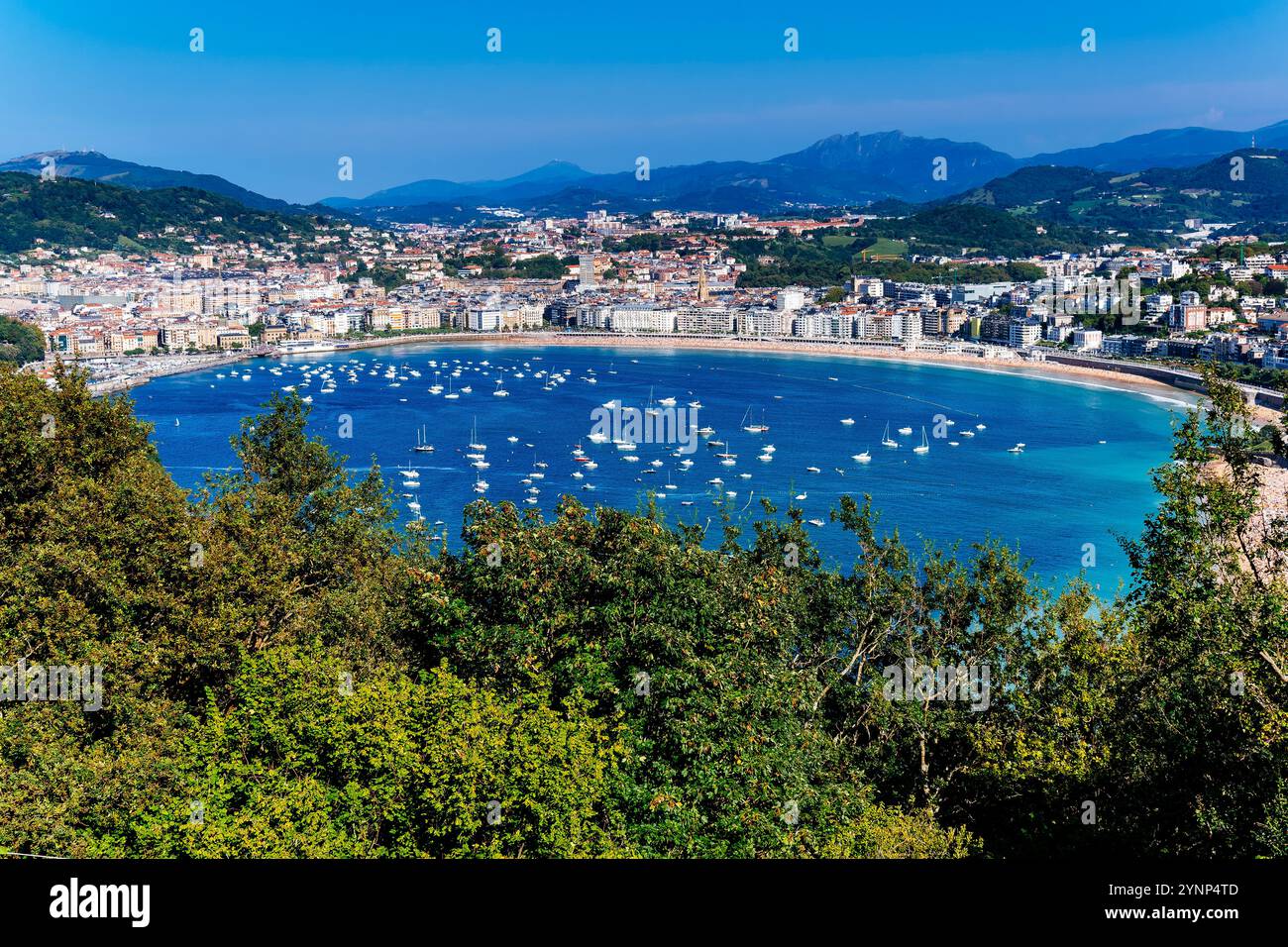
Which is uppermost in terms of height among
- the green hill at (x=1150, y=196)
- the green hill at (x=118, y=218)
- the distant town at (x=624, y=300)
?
the green hill at (x=1150, y=196)

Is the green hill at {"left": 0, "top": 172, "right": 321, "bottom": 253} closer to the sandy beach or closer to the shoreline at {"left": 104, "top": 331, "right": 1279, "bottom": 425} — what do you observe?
the shoreline at {"left": 104, "top": 331, "right": 1279, "bottom": 425}

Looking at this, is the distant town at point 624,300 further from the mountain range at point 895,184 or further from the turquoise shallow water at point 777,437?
the mountain range at point 895,184

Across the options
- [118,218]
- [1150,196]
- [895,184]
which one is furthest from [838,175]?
[118,218]

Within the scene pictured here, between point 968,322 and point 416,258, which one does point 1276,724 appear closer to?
point 968,322

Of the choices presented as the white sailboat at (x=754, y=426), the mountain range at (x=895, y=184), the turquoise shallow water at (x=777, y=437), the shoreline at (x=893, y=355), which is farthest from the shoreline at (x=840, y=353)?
the mountain range at (x=895, y=184)

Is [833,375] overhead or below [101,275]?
below
